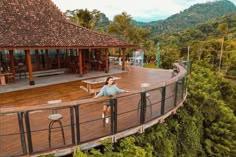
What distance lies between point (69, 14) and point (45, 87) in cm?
2041

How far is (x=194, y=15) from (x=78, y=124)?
430 ft

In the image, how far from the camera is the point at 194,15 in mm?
119812

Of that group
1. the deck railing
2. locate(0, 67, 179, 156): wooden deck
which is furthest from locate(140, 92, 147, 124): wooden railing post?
locate(0, 67, 179, 156): wooden deck

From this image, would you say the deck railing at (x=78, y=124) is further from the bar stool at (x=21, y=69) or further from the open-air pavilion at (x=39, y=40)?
the bar stool at (x=21, y=69)

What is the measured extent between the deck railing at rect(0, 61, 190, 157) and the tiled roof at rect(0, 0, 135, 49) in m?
5.26

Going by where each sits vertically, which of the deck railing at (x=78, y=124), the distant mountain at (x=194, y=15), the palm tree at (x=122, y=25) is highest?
the distant mountain at (x=194, y=15)

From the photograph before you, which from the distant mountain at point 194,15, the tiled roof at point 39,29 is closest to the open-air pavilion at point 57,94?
the tiled roof at point 39,29

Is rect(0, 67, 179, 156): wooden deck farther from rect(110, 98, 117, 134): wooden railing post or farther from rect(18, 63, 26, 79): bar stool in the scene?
rect(18, 63, 26, 79): bar stool

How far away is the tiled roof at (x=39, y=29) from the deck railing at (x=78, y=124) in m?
5.26

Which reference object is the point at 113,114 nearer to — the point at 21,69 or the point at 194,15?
the point at 21,69

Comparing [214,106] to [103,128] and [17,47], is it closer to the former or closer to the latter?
[103,128]

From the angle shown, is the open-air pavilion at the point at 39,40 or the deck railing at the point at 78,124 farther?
the open-air pavilion at the point at 39,40

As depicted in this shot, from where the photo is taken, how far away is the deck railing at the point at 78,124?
4.16 meters

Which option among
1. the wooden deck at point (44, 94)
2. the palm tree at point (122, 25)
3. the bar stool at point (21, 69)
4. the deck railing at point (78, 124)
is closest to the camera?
the deck railing at point (78, 124)
